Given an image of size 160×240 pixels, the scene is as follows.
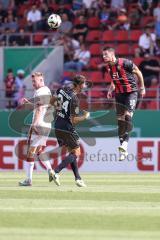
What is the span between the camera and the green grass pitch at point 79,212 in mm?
9375

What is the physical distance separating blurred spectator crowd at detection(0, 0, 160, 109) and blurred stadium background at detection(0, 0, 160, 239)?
0.11 ft

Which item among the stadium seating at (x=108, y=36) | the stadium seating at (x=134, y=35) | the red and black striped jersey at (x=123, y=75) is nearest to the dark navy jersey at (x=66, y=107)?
the red and black striped jersey at (x=123, y=75)

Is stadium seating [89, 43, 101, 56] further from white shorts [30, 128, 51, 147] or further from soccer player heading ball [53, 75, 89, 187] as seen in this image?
soccer player heading ball [53, 75, 89, 187]

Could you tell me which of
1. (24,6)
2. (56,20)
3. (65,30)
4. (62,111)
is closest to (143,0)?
(65,30)

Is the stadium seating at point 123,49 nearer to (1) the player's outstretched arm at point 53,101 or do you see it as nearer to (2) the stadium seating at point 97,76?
(2) the stadium seating at point 97,76

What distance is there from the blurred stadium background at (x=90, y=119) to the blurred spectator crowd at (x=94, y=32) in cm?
3

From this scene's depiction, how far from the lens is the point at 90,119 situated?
2520cm

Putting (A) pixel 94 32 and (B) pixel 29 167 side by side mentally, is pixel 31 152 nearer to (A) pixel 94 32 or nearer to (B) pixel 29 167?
(B) pixel 29 167

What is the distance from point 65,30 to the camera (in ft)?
97.7

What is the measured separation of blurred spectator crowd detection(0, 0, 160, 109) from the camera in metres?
27.4

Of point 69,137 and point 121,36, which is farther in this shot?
point 121,36

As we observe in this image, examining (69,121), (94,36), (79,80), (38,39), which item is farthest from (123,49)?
(79,80)

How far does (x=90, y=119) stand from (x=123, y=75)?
25.0ft

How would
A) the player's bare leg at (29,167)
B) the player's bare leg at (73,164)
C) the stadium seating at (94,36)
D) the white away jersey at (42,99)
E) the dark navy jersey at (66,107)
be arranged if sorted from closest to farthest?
the dark navy jersey at (66,107), the player's bare leg at (73,164), the white away jersey at (42,99), the player's bare leg at (29,167), the stadium seating at (94,36)
